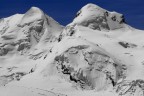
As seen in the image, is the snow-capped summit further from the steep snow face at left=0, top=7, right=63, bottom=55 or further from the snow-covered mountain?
the snow-covered mountain

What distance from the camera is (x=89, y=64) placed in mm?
108375

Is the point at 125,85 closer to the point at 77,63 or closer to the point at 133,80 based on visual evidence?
the point at 133,80

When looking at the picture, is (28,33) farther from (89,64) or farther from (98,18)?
(89,64)

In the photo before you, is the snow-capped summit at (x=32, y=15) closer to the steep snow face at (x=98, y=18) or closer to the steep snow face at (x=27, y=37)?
the steep snow face at (x=27, y=37)

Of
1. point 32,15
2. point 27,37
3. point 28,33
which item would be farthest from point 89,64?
point 32,15

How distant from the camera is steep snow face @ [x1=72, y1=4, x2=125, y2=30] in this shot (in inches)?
5349

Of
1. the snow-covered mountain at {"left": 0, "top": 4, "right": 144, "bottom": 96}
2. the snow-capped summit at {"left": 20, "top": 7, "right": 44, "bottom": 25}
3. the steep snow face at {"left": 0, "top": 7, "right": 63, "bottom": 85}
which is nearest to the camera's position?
the snow-covered mountain at {"left": 0, "top": 4, "right": 144, "bottom": 96}

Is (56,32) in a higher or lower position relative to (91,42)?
higher

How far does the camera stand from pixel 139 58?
113 meters

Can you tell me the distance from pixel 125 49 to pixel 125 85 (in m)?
19.9

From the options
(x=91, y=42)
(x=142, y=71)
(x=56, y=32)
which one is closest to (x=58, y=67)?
(x=91, y=42)

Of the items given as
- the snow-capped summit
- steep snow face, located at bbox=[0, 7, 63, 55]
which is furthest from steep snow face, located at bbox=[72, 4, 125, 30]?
the snow-capped summit

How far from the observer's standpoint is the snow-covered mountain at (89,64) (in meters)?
100

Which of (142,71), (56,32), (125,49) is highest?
(56,32)
